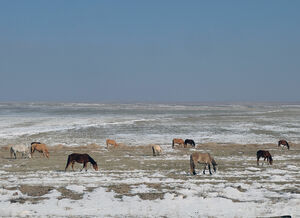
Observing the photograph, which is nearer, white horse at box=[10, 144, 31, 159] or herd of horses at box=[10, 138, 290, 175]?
herd of horses at box=[10, 138, 290, 175]

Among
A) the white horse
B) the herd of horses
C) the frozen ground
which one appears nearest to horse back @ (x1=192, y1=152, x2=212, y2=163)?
the herd of horses

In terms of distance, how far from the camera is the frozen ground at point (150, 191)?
1195 centimetres

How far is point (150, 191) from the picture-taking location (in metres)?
14.3

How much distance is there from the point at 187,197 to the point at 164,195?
2.60 ft

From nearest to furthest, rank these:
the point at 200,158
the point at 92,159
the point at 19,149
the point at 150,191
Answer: the point at 150,191 < the point at 200,158 < the point at 92,159 < the point at 19,149

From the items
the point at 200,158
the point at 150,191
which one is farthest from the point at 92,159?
the point at 150,191

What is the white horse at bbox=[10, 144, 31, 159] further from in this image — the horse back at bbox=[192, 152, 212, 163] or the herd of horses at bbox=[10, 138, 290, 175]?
the horse back at bbox=[192, 152, 212, 163]

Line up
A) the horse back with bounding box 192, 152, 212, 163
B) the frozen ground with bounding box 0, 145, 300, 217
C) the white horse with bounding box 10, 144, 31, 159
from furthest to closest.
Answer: the white horse with bounding box 10, 144, 31, 159 → the horse back with bounding box 192, 152, 212, 163 → the frozen ground with bounding box 0, 145, 300, 217

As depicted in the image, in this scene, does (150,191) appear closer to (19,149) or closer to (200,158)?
(200,158)

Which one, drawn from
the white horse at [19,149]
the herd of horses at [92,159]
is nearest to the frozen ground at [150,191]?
the herd of horses at [92,159]

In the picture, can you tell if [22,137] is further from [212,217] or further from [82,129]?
[212,217]

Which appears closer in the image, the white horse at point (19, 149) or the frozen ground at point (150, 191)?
the frozen ground at point (150, 191)

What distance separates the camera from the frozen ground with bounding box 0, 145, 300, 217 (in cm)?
1195

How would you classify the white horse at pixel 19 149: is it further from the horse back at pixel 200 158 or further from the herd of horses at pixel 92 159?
the horse back at pixel 200 158
